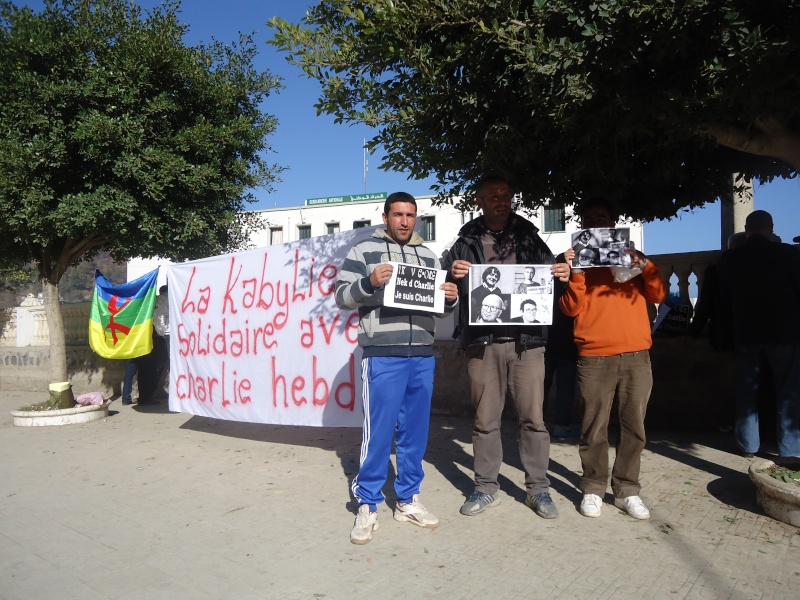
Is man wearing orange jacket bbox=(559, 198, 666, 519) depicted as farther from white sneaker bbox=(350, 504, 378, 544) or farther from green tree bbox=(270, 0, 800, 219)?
white sneaker bbox=(350, 504, 378, 544)

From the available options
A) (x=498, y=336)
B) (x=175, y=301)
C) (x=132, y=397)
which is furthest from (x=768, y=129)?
(x=132, y=397)

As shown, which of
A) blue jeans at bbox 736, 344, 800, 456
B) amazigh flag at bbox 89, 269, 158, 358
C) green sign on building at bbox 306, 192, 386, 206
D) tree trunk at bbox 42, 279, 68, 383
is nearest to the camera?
blue jeans at bbox 736, 344, 800, 456

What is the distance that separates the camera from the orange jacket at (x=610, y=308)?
3988mm

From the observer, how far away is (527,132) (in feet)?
14.5

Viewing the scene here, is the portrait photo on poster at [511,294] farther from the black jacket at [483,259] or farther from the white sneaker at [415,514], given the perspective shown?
the white sneaker at [415,514]

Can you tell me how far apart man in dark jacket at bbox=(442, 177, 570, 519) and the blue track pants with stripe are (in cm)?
37

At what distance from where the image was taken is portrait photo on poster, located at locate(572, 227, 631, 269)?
151 inches

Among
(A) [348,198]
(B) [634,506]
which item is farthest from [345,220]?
(B) [634,506]

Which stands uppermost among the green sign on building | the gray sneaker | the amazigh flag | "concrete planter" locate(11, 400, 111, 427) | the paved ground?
the green sign on building

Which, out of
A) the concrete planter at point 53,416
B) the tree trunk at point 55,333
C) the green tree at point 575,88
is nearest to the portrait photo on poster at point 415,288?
the green tree at point 575,88

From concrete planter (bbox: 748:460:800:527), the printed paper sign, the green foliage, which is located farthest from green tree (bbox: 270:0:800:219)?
the green foliage

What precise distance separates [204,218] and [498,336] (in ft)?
20.8

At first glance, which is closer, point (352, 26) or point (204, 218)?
point (352, 26)

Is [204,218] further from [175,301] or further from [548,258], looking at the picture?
[548,258]
